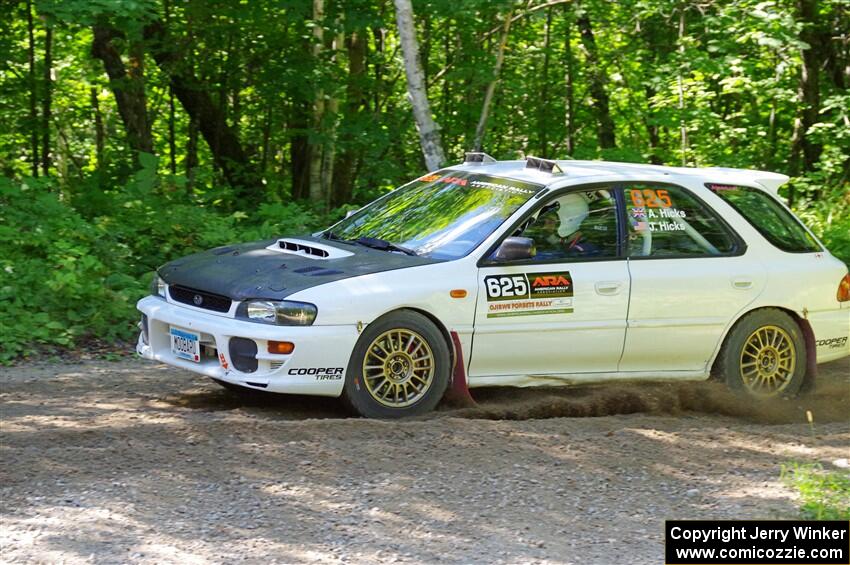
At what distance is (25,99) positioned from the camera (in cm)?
1527

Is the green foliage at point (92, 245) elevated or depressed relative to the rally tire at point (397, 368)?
elevated

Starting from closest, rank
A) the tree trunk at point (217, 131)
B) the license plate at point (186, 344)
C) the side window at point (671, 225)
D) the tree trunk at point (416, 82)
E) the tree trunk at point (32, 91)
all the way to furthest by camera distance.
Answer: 1. the license plate at point (186, 344)
2. the side window at point (671, 225)
3. the tree trunk at point (416, 82)
4. the tree trunk at point (32, 91)
5. the tree trunk at point (217, 131)

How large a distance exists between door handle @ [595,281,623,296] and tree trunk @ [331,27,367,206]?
7.64m

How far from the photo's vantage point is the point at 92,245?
11.3 metres

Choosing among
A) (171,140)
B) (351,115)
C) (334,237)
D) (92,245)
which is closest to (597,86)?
(351,115)

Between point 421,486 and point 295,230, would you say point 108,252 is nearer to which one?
point 295,230

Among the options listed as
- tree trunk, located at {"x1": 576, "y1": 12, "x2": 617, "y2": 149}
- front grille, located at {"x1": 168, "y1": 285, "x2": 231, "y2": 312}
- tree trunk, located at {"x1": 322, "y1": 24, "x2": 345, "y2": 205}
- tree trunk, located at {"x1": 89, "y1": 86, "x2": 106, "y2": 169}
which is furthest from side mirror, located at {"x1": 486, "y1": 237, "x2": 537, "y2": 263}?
tree trunk, located at {"x1": 576, "y1": 12, "x2": 617, "y2": 149}

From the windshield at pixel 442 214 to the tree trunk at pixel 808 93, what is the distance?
1036cm

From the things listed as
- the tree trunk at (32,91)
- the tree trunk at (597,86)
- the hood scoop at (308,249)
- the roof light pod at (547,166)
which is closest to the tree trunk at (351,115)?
the tree trunk at (32,91)

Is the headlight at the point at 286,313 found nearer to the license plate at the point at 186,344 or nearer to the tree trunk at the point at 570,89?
the license plate at the point at 186,344

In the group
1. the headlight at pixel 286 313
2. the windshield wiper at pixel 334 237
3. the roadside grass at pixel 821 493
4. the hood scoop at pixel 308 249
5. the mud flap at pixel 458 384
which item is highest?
the windshield wiper at pixel 334 237

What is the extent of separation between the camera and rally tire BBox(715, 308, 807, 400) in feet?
27.2

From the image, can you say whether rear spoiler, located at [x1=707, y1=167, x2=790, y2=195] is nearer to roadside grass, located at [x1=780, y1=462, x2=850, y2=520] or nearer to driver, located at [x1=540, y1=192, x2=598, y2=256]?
driver, located at [x1=540, y1=192, x2=598, y2=256]

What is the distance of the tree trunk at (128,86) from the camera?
50.4ft
